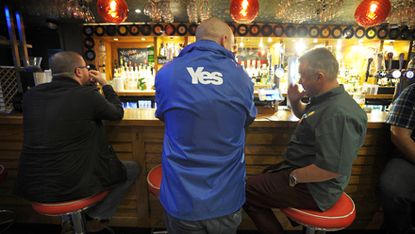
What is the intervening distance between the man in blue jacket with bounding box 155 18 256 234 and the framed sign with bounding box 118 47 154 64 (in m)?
4.54

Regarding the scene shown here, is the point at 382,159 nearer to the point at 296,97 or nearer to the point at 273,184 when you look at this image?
the point at 296,97

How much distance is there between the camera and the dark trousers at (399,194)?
1752mm

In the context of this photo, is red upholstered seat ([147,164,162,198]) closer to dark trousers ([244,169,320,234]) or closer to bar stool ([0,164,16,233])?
dark trousers ([244,169,320,234])

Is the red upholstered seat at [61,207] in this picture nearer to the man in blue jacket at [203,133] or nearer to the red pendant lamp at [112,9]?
the man in blue jacket at [203,133]

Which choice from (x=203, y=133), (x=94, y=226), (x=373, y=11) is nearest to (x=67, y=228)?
(x=94, y=226)

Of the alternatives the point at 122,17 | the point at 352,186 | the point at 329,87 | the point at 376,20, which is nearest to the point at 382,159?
the point at 352,186

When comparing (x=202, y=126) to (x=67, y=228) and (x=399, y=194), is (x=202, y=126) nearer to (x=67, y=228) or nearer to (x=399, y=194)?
(x=67, y=228)

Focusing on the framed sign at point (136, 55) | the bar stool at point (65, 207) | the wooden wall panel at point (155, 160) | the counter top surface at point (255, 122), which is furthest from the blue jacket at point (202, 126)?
the framed sign at point (136, 55)

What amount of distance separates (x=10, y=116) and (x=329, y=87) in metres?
2.62

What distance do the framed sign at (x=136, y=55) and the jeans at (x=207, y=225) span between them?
4774 millimetres

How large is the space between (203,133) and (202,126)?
34 millimetres

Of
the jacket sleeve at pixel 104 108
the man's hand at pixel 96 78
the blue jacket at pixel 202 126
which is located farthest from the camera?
the man's hand at pixel 96 78

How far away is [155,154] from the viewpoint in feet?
7.14

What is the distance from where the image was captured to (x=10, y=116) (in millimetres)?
2146
